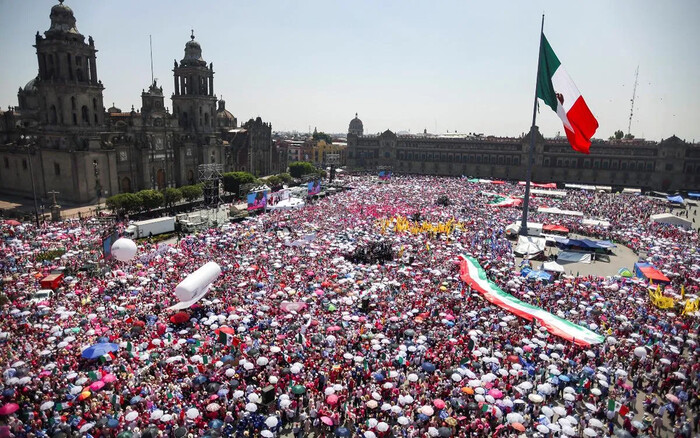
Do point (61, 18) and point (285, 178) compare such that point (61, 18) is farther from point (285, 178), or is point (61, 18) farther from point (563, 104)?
point (563, 104)

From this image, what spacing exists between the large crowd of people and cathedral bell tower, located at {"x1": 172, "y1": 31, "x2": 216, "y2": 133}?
40932mm

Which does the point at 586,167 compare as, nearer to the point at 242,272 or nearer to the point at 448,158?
the point at 448,158

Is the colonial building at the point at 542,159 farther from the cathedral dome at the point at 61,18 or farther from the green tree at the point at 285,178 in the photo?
the cathedral dome at the point at 61,18

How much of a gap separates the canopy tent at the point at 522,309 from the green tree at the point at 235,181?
3887 centimetres

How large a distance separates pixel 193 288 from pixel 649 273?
92.9ft

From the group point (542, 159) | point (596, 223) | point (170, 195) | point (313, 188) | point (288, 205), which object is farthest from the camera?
point (542, 159)

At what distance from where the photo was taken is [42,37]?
169 feet

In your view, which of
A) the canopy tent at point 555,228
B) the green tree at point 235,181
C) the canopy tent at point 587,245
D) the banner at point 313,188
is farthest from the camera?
the green tree at point 235,181

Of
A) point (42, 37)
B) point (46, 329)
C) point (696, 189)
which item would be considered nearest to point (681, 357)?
point (46, 329)

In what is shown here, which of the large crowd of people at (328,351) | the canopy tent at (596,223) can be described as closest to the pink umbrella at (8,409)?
the large crowd of people at (328,351)

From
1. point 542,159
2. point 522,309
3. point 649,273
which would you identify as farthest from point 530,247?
point 542,159

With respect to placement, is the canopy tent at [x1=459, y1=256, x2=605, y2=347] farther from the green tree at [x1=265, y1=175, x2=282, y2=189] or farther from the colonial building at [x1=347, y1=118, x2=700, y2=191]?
the colonial building at [x1=347, y1=118, x2=700, y2=191]

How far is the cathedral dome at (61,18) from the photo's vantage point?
5107 cm

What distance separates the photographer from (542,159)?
313ft
